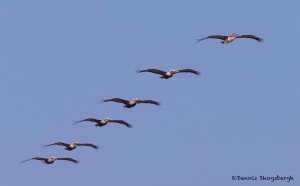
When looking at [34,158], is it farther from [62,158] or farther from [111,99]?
[111,99]

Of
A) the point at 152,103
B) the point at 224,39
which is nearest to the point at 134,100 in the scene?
the point at 152,103

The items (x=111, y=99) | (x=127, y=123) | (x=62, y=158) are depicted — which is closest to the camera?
(x=111, y=99)

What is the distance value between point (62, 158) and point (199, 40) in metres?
40.5

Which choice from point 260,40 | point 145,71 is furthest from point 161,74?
point 260,40

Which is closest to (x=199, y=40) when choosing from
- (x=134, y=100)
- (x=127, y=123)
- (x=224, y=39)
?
(x=224, y=39)

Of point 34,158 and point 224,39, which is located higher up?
point 224,39

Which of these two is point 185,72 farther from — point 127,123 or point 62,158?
point 62,158

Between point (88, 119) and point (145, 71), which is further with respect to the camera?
point (88, 119)

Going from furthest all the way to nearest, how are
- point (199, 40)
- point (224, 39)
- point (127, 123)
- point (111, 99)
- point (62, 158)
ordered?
point (62, 158)
point (127, 123)
point (111, 99)
point (224, 39)
point (199, 40)

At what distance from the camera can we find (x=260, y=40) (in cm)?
10994

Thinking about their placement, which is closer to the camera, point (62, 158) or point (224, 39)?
point (224, 39)

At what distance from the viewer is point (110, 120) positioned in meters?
126

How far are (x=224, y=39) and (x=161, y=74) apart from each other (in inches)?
343

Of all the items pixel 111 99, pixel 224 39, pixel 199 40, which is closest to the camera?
pixel 199 40
